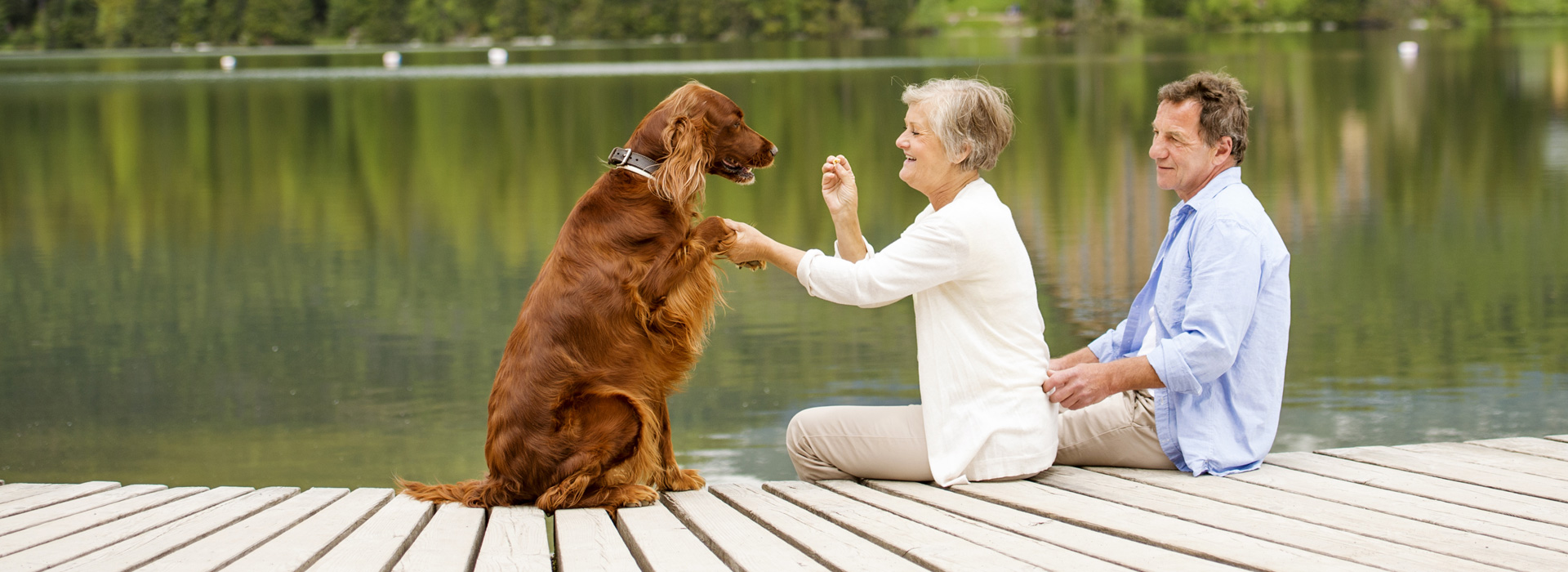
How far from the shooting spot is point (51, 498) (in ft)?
12.4

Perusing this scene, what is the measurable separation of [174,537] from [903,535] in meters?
1.76

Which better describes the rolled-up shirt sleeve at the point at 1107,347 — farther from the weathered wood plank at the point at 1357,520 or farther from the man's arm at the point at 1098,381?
the man's arm at the point at 1098,381

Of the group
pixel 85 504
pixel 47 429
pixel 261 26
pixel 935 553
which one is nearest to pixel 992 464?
pixel 935 553

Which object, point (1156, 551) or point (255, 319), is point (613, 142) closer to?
point (255, 319)

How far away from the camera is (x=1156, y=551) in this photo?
2.91 meters

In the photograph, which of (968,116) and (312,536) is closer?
(312,536)

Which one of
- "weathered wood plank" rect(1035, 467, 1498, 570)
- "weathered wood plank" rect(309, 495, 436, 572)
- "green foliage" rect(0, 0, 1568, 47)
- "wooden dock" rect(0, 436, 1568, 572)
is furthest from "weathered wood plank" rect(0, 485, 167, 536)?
"green foliage" rect(0, 0, 1568, 47)

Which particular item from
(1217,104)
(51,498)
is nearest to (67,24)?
(51,498)

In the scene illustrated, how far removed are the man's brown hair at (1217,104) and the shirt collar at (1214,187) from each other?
6cm

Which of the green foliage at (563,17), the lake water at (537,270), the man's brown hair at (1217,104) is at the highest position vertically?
the green foliage at (563,17)

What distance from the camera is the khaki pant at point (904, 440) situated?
146 inches

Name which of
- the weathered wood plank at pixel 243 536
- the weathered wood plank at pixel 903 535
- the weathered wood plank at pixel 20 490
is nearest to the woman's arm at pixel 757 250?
the weathered wood plank at pixel 903 535

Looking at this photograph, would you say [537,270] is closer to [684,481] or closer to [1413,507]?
[684,481]

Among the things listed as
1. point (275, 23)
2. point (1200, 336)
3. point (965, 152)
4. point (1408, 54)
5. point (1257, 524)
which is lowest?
point (1257, 524)
